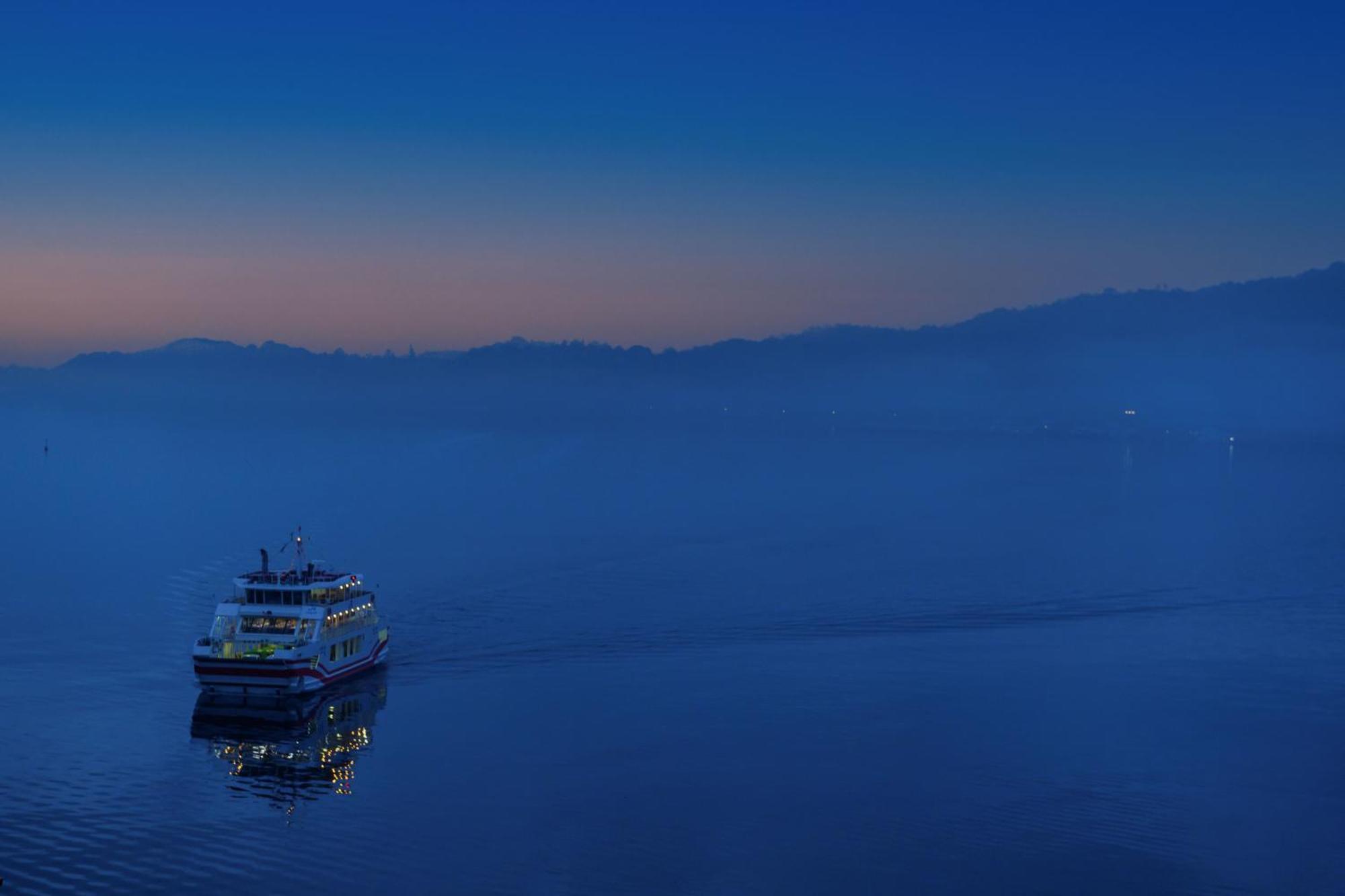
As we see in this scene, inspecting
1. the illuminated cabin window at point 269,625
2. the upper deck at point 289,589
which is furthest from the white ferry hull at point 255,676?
the upper deck at point 289,589

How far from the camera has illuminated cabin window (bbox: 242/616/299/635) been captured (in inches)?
1854

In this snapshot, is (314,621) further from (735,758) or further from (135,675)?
(735,758)

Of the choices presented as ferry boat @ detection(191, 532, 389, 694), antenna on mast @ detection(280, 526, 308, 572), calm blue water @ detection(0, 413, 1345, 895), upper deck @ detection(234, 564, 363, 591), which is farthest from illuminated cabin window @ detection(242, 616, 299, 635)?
calm blue water @ detection(0, 413, 1345, 895)

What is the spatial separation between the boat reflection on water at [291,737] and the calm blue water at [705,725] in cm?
18

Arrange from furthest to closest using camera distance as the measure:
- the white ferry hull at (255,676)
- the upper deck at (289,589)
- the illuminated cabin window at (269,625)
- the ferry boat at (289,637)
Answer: the upper deck at (289,589) < the illuminated cabin window at (269,625) < the ferry boat at (289,637) < the white ferry hull at (255,676)

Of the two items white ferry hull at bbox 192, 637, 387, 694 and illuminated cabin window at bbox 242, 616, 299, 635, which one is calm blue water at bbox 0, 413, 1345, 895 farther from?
illuminated cabin window at bbox 242, 616, 299, 635

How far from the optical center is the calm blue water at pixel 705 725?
3166 centimetres

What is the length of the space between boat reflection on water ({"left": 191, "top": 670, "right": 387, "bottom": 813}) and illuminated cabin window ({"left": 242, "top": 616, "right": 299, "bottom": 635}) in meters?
2.71

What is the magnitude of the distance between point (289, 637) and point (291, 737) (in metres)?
5.50

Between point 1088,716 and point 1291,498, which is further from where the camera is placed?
point 1291,498

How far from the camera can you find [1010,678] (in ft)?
164

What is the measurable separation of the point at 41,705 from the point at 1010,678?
1410 inches

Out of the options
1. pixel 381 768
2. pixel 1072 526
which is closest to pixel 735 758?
pixel 381 768

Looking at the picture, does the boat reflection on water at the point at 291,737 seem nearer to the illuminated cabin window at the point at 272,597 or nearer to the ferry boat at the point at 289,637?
the ferry boat at the point at 289,637
